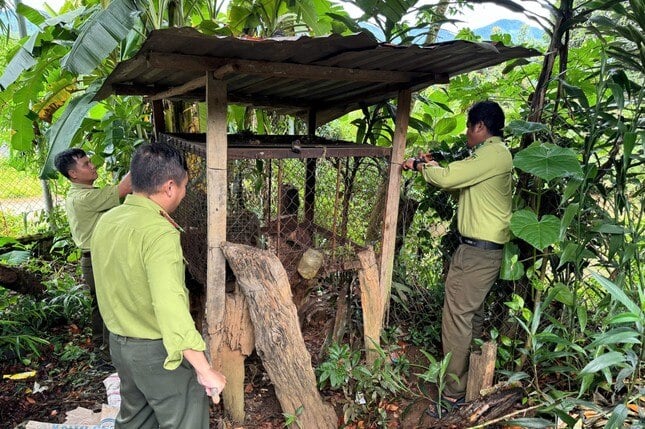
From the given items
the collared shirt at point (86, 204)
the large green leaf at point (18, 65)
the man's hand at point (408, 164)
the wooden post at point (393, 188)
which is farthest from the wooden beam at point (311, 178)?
the large green leaf at point (18, 65)

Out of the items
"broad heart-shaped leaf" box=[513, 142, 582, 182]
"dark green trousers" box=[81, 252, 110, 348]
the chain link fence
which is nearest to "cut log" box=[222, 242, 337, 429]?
"broad heart-shaped leaf" box=[513, 142, 582, 182]

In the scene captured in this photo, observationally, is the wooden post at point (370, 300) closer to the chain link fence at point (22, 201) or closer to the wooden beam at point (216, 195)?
the wooden beam at point (216, 195)

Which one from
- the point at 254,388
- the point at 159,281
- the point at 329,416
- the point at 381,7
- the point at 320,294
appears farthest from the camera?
the point at 320,294

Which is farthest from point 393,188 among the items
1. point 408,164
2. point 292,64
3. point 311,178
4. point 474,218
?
point 292,64

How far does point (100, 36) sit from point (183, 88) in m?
0.48

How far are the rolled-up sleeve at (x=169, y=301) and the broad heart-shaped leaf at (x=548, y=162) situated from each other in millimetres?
1675

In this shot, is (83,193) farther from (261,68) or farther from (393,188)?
(393,188)

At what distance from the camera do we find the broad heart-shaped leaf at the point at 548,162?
2.06 meters

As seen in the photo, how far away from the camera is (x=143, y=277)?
1716mm

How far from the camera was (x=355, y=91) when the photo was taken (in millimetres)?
3014

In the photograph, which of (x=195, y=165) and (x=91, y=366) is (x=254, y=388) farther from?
(x=195, y=165)

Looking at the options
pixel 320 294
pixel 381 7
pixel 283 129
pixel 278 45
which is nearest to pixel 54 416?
pixel 320 294

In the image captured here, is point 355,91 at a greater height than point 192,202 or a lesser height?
greater

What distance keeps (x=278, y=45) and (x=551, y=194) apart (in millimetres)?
1954
